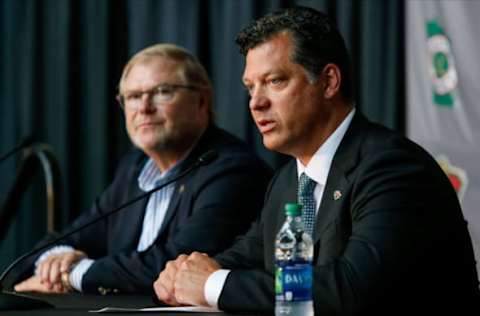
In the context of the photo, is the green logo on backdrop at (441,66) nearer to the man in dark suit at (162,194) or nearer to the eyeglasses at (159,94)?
the man in dark suit at (162,194)

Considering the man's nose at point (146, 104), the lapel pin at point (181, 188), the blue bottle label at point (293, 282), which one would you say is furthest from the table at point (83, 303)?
the man's nose at point (146, 104)

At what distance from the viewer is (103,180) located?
5.04 m

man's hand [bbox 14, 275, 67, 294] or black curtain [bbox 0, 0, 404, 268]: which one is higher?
black curtain [bbox 0, 0, 404, 268]

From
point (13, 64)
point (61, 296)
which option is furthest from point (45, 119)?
point (61, 296)

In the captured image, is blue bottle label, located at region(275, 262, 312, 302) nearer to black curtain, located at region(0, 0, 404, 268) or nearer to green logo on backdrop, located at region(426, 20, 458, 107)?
green logo on backdrop, located at region(426, 20, 458, 107)

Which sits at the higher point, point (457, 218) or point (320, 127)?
point (320, 127)

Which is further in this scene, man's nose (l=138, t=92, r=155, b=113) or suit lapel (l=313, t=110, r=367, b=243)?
man's nose (l=138, t=92, r=155, b=113)

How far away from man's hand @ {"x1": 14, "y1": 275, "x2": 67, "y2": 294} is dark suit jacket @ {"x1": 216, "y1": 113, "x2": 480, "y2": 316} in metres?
1.21

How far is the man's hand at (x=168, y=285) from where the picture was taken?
2.63 meters

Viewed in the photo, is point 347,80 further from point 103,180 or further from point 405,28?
point 103,180

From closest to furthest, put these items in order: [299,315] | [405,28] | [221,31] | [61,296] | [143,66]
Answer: [299,315], [61,296], [143,66], [405,28], [221,31]

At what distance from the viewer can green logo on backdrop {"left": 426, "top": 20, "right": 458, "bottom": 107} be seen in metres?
4.05

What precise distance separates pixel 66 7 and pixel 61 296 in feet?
7.71

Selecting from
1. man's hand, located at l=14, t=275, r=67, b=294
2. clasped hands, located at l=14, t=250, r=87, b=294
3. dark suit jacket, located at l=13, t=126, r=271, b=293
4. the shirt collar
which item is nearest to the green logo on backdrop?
dark suit jacket, located at l=13, t=126, r=271, b=293
